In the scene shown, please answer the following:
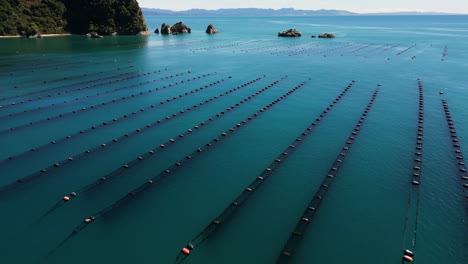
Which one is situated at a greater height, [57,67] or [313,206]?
[57,67]

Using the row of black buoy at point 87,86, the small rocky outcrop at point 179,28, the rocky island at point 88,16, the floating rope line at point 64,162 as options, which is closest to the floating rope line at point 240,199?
the floating rope line at point 64,162

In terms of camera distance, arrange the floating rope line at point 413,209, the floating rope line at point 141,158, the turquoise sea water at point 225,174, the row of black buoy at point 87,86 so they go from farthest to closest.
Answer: the row of black buoy at point 87,86
the floating rope line at point 141,158
the turquoise sea water at point 225,174
the floating rope line at point 413,209

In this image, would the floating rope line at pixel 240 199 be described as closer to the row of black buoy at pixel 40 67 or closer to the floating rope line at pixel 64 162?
the floating rope line at pixel 64 162

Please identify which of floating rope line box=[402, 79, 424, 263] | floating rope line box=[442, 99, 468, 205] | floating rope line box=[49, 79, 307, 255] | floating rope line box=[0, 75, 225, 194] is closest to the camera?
floating rope line box=[402, 79, 424, 263]

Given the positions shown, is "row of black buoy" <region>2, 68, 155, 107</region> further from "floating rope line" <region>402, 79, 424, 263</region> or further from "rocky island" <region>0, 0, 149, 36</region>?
"rocky island" <region>0, 0, 149, 36</region>

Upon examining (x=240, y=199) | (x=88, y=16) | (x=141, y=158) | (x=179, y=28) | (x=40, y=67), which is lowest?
(x=240, y=199)

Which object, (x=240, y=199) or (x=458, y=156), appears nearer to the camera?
(x=240, y=199)

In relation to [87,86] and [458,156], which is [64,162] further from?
[458,156]

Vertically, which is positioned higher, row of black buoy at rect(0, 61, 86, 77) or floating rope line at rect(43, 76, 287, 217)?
row of black buoy at rect(0, 61, 86, 77)

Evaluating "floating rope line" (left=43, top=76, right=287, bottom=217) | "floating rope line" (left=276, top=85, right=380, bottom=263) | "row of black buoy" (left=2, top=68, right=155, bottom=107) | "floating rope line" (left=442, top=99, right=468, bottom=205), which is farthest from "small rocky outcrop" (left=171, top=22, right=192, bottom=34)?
"floating rope line" (left=276, top=85, right=380, bottom=263)

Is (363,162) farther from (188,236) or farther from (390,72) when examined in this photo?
(390,72)

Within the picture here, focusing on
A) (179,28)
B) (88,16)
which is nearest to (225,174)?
(179,28)

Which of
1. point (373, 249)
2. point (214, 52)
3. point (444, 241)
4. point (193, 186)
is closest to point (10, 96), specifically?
point (193, 186)
